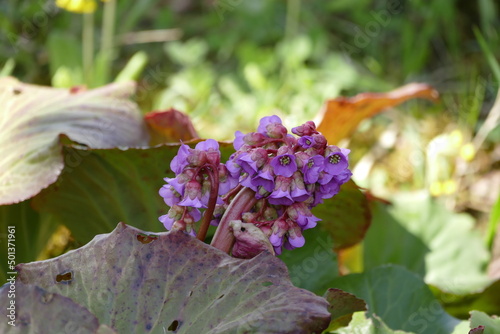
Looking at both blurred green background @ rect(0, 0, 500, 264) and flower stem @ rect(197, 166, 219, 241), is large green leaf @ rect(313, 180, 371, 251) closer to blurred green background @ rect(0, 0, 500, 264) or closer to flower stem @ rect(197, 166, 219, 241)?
flower stem @ rect(197, 166, 219, 241)

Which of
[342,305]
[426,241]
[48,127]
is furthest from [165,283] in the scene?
[426,241]

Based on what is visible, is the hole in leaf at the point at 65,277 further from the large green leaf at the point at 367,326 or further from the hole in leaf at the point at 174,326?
the large green leaf at the point at 367,326

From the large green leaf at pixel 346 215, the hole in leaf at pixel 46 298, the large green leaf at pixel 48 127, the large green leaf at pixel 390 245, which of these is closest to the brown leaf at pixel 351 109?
the large green leaf at pixel 390 245

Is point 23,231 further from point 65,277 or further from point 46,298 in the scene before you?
point 46,298

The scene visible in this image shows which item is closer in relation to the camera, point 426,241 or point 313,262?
point 313,262

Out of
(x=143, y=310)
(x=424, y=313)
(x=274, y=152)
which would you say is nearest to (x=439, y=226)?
(x=424, y=313)

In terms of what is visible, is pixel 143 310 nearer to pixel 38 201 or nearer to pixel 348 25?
pixel 38 201
